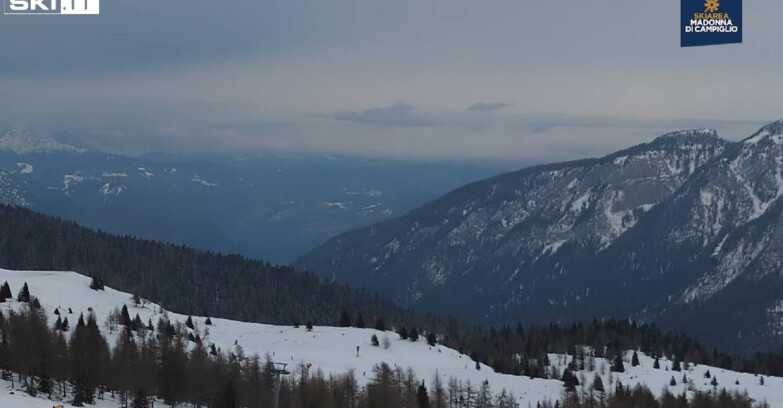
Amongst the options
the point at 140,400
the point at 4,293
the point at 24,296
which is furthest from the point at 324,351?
the point at 140,400

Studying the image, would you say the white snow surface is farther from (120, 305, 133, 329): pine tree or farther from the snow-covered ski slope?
(120, 305, 133, 329): pine tree

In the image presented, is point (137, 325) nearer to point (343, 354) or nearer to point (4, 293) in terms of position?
point (4, 293)

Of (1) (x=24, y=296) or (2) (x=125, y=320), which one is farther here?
(1) (x=24, y=296)

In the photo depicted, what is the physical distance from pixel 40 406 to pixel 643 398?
335ft

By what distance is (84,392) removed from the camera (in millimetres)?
104875

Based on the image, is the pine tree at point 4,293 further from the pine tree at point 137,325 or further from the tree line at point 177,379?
the pine tree at point 137,325

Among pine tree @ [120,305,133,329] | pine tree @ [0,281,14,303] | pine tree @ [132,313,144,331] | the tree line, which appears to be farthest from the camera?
pine tree @ [0,281,14,303]

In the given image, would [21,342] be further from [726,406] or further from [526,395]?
[726,406]

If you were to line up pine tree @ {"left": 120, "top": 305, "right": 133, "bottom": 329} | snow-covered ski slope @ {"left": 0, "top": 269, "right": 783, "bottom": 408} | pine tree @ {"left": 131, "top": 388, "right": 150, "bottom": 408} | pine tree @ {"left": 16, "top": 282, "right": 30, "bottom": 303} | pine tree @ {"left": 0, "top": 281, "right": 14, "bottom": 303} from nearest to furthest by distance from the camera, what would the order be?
pine tree @ {"left": 131, "top": 388, "right": 150, "bottom": 408}, pine tree @ {"left": 120, "top": 305, "right": 133, "bottom": 329}, pine tree @ {"left": 0, "top": 281, "right": 14, "bottom": 303}, pine tree @ {"left": 16, "top": 282, "right": 30, "bottom": 303}, snow-covered ski slope @ {"left": 0, "top": 269, "right": 783, "bottom": 408}

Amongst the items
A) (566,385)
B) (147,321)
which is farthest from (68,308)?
(566,385)

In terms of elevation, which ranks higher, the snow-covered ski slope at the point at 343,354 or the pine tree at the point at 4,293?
the pine tree at the point at 4,293

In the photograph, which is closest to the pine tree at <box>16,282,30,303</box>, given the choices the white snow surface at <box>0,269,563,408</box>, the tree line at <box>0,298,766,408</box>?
the white snow surface at <box>0,269,563,408</box>

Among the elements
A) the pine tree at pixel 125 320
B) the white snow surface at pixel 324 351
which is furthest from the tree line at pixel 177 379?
the white snow surface at pixel 324 351

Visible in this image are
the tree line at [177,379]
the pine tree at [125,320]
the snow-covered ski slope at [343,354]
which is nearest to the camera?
the tree line at [177,379]
